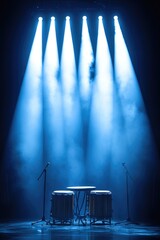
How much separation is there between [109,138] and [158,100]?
157 centimetres

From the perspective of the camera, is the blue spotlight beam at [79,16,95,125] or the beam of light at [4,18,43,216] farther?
the blue spotlight beam at [79,16,95,125]

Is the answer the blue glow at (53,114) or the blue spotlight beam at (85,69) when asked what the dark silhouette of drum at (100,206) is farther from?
the blue spotlight beam at (85,69)

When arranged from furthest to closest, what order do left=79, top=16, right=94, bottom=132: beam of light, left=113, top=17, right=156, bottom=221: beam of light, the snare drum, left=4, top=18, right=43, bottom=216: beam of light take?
1. left=79, top=16, right=94, bottom=132: beam of light
2. left=4, top=18, right=43, bottom=216: beam of light
3. left=113, top=17, right=156, bottom=221: beam of light
4. the snare drum

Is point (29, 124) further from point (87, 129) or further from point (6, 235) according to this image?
point (6, 235)

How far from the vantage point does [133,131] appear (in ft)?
25.1

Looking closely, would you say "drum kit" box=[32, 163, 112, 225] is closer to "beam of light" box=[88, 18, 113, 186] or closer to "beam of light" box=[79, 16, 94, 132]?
"beam of light" box=[88, 18, 113, 186]

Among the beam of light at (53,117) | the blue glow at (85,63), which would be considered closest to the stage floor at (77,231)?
the beam of light at (53,117)

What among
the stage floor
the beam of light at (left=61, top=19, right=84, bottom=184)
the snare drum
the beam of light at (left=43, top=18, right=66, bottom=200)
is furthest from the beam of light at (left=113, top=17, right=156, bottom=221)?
the snare drum

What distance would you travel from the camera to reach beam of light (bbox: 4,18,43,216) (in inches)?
299

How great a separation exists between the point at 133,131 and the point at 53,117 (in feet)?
6.79

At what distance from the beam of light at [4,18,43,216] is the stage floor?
1334mm

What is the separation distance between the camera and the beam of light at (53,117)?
299 inches

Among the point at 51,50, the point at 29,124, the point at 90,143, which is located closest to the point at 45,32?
the point at 51,50

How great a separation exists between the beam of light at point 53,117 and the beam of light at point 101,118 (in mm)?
784
